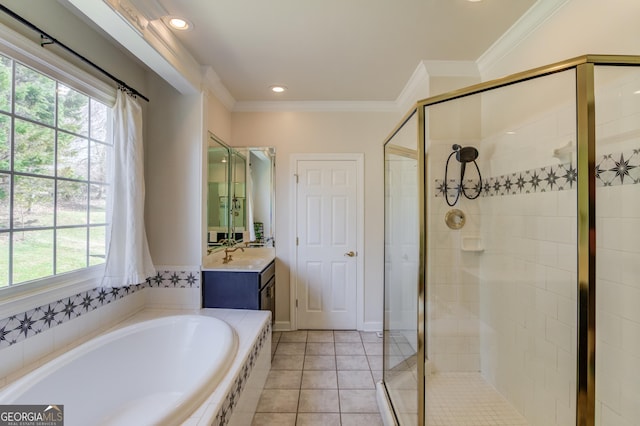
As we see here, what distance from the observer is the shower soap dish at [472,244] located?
6.91 feet

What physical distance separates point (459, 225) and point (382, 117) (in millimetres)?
1561

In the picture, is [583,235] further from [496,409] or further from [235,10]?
[235,10]

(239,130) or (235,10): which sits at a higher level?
(235,10)

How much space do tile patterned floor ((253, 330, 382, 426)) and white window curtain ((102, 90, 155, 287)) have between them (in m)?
1.32

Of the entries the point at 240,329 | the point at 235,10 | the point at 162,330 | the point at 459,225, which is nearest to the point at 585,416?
the point at 459,225

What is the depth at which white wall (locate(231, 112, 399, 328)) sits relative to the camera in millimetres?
3113

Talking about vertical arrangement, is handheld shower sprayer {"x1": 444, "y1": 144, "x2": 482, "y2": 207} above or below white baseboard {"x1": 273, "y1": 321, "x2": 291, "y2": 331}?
above

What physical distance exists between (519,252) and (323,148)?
6.79 ft

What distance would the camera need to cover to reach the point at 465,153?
2.12 meters

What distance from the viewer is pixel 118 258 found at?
1.94 meters

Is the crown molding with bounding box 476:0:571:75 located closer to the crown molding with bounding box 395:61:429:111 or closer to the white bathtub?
the crown molding with bounding box 395:61:429:111

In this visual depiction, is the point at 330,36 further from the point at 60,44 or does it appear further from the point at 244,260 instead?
the point at 244,260

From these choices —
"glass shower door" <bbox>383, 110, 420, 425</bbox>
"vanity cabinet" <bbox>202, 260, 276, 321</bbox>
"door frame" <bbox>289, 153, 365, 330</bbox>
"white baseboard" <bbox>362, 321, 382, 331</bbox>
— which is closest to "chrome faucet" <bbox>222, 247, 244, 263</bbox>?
"vanity cabinet" <bbox>202, 260, 276, 321</bbox>

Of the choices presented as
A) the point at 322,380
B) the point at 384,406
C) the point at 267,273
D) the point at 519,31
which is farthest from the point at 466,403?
the point at 519,31
